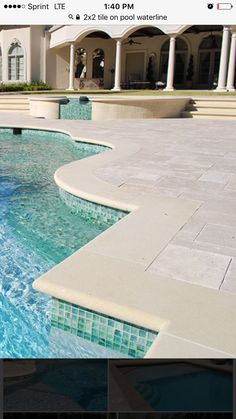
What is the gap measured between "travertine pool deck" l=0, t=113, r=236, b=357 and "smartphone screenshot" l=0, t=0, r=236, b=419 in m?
0.01

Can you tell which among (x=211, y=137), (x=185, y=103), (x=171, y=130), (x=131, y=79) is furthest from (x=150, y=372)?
(x=131, y=79)

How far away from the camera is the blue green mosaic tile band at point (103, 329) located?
2553 mm

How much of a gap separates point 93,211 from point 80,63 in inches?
1124

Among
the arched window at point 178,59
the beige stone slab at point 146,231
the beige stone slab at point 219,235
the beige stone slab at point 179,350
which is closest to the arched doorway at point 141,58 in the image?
the arched window at point 178,59

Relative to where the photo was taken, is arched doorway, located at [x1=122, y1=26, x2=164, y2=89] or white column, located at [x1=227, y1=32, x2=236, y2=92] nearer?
white column, located at [x1=227, y1=32, x2=236, y2=92]

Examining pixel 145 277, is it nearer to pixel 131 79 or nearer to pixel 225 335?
pixel 225 335

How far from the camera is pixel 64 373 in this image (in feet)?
6.81

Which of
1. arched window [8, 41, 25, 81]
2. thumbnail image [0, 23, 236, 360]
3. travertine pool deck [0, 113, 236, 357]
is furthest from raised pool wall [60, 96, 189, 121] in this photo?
arched window [8, 41, 25, 81]

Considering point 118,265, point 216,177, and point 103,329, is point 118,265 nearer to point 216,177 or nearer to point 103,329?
point 103,329

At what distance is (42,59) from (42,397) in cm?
2980

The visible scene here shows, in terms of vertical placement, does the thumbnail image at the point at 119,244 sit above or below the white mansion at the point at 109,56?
below

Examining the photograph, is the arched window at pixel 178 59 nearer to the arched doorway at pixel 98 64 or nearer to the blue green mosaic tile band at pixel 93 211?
the arched doorway at pixel 98 64

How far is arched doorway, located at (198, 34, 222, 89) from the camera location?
86.3ft
